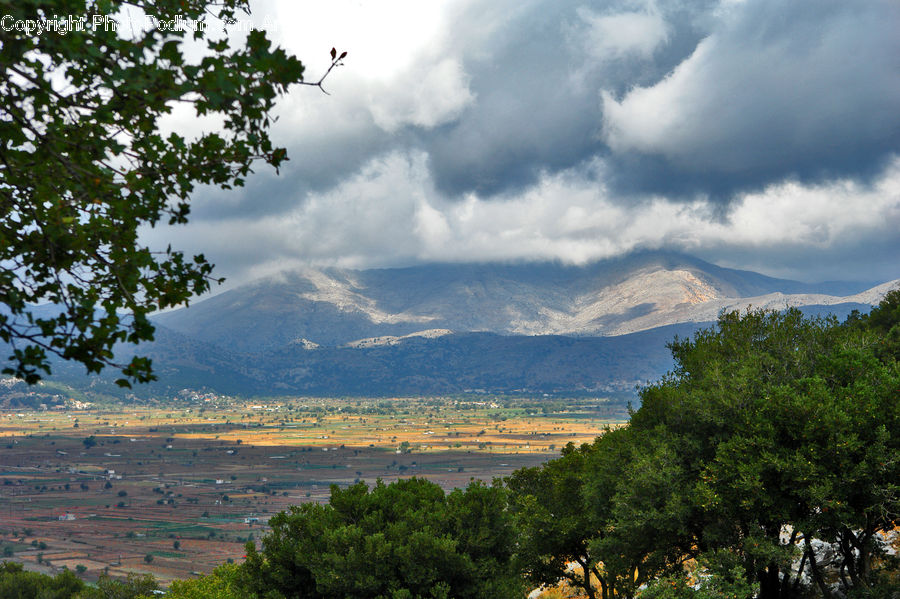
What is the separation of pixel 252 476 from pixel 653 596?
648ft

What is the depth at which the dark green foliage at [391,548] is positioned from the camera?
69.9 ft

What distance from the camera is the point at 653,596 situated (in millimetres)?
18766

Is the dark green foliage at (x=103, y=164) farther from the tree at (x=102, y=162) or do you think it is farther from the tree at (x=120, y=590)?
the tree at (x=120, y=590)

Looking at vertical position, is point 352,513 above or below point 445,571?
above

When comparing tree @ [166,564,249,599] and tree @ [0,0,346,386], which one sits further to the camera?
tree @ [166,564,249,599]

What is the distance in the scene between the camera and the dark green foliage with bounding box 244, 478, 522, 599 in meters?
21.3

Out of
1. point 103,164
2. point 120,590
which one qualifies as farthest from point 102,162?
point 120,590

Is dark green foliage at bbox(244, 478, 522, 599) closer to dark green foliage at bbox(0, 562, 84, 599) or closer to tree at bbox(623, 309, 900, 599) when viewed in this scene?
tree at bbox(623, 309, 900, 599)

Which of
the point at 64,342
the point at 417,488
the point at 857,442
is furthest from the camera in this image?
the point at 417,488

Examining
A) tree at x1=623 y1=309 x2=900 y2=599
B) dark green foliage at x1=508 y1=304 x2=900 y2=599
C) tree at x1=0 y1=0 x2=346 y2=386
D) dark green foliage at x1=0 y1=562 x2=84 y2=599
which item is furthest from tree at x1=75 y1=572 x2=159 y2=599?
tree at x1=0 y1=0 x2=346 y2=386

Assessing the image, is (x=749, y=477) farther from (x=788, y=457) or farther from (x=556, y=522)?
(x=556, y=522)

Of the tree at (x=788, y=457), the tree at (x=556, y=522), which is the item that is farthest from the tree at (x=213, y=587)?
the tree at (x=788, y=457)

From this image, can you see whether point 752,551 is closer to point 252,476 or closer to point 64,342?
point 64,342

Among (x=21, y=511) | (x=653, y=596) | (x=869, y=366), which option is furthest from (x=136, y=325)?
(x=21, y=511)
